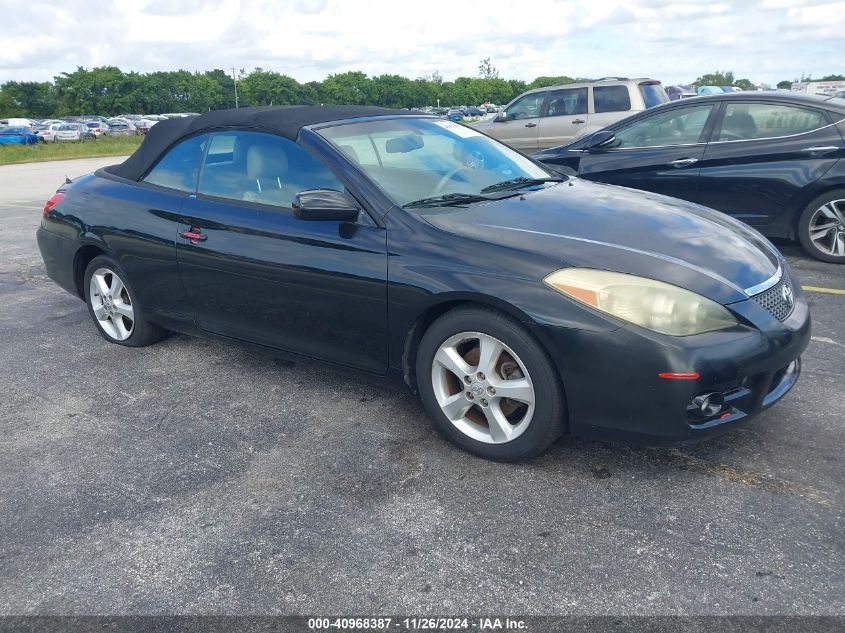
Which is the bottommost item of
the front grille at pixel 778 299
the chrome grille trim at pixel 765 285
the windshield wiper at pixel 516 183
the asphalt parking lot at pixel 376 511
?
the asphalt parking lot at pixel 376 511

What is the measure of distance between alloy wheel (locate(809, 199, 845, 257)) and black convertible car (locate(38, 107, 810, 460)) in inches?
121

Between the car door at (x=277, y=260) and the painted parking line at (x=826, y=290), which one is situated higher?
the car door at (x=277, y=260)

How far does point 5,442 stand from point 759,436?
11.7 ft

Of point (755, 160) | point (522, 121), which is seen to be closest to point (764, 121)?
point (755, 160)

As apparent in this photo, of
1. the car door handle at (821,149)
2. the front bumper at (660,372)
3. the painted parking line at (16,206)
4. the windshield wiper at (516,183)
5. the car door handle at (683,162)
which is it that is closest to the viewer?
the front bumper at (660,372)

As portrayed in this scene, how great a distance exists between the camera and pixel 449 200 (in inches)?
140

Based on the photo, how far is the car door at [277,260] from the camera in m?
3.40

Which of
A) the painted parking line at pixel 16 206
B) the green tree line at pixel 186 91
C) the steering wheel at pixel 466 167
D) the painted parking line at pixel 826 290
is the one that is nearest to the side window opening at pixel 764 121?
the painted parking line at pixel 826 290

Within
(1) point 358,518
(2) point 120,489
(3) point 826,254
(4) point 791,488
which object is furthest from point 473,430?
(3) point 826,254

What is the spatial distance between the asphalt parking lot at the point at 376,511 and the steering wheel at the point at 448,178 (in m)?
1.02

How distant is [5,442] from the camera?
3584 millimetres

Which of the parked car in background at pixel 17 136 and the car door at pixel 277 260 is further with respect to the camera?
the parked car in background at pixel 17 136

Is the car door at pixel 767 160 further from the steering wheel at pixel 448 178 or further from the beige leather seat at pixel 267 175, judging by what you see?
the beige leather seat at pixel 267 175

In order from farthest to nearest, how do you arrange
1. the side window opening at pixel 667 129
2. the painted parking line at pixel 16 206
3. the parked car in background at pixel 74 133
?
the parked car in background at pixel 74 133, the painted parking line at pixel 16 206, the side window opening at pixel 667 129
